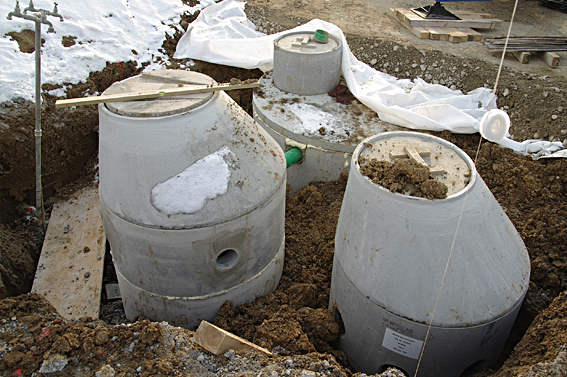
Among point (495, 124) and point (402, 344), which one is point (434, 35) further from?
point (402, 344)

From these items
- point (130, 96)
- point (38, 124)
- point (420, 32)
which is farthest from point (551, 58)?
point (38, 124)

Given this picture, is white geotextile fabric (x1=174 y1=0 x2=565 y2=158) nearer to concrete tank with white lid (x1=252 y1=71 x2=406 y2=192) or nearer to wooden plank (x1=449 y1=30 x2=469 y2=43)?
concrete tank with white lid (x1=252 y1=71 x2=406 y2=192)

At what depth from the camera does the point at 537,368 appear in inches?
130

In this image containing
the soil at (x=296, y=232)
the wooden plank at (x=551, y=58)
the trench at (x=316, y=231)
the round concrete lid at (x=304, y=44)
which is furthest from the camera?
the wooden plank at (x=551, y=58)

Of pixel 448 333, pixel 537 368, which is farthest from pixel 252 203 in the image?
pixel 537 368

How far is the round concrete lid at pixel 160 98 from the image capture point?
12.7ft

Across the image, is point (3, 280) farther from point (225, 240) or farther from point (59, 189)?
point (225, 240)

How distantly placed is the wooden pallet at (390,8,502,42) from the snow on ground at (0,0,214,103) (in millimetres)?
5082

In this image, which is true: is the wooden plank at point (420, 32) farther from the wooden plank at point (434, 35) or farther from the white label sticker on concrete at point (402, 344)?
the white label sticker on concrete at point (402, 344)

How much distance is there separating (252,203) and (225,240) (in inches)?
16.9

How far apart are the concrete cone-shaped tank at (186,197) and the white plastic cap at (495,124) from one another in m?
1.96

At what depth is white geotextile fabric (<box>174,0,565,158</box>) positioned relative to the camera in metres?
Result: 6.86

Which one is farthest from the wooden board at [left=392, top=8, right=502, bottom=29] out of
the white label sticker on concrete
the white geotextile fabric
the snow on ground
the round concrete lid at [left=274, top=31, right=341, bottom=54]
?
the white label sticker on concrete

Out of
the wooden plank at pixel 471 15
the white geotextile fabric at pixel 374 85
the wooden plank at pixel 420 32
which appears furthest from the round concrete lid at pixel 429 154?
the wooden plank at pixel 471 15
